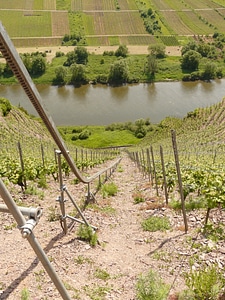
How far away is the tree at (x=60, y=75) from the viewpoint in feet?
192

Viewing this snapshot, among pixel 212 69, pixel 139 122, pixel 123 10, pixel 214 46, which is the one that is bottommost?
pixel 139 122

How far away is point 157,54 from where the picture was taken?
68.3m

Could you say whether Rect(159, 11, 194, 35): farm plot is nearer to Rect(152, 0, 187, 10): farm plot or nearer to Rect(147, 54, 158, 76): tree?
Rect(152, 0, 187, 10): farm plot

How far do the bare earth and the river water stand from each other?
132ft

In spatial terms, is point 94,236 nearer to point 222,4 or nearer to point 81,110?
point 81,110

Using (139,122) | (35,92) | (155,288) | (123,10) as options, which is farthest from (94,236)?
(123,10)

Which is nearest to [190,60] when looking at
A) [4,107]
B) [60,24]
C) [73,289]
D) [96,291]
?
[60,24]

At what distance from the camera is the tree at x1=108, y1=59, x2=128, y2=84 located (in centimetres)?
5819

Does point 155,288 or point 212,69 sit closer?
point 155,288

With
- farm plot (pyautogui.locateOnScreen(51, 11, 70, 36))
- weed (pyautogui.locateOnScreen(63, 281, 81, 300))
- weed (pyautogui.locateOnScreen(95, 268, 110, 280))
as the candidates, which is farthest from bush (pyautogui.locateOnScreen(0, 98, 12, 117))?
farm plot (pyautogui.locateOnScreen(51, 11, 70, 36))

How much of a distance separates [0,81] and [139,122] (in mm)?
27778

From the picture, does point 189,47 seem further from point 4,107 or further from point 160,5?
point 4,107

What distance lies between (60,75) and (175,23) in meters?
39.6

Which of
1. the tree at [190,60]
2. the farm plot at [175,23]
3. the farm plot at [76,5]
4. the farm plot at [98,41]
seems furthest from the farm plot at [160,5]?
the tree at [190,60]
